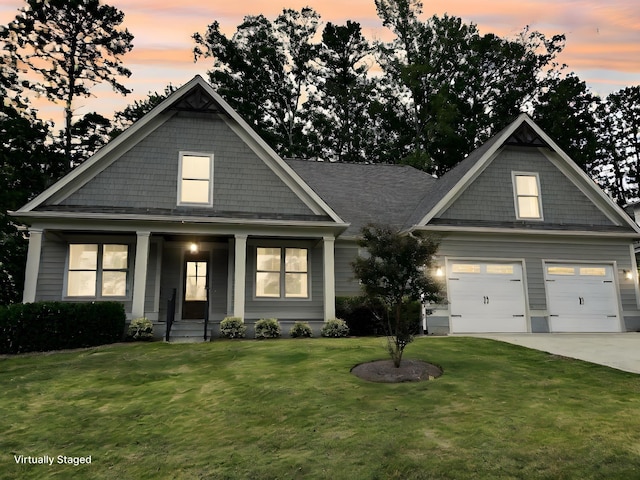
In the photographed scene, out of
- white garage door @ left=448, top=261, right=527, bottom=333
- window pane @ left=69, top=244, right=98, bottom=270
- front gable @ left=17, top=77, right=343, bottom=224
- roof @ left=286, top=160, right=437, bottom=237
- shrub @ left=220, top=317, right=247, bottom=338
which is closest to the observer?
shrub @ left=220, top=317, right=247, bottom=338

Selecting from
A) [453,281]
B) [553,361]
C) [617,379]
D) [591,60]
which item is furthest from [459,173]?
[617,379]

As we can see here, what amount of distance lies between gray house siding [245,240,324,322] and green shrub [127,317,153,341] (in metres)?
3.37

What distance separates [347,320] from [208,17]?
97.6 ft

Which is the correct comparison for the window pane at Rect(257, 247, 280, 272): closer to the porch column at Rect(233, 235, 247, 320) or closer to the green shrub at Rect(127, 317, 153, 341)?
the porch column at Rect(233, 235, 247, 320)

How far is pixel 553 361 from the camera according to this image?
9562 millimetres

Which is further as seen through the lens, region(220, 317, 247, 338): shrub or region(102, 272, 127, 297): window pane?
region(102, 272, 127, 297): window pane

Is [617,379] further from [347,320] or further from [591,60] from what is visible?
[591,60]

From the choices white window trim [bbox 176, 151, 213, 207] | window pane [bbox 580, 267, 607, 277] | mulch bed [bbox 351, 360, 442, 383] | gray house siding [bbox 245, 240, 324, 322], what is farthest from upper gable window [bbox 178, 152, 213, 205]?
window pane [bbox 580, 267, 607, 277]

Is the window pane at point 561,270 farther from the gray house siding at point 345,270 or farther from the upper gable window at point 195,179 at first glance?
the upper gable window at point 195,179

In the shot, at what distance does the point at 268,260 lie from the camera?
16266mm

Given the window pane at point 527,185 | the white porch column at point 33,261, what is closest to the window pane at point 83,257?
the white porch column at point 33,261

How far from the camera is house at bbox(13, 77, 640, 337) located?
14328 mm

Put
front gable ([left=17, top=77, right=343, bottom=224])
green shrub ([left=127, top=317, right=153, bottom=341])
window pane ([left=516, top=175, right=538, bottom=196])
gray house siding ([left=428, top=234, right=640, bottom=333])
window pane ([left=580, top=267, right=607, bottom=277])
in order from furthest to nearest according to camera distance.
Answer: window pane ([left=516, top=175, right=538, bottom=196]) < window pane ([left=580, top=267, right=607, bottom=277]) < gray house siding ([left=428, top=234, right=640, bottom=333]) < front gable ([left=17, top=77, right=343, bottom=224]) < green shrub ([left=127, top=317, right=153, bottom=341])

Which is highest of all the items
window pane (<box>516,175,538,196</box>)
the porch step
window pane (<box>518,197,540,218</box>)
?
window pane (<box>516,175,538,196</box>)
